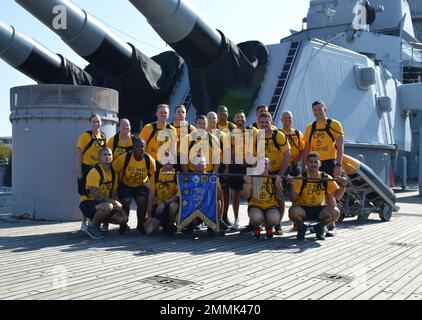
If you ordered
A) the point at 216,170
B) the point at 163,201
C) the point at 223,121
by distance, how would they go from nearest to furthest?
the point at 163,201 < the point at 216,170 < the point at 223,121

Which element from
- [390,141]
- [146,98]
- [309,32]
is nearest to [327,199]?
[146,98]

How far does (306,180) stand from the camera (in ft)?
19.2

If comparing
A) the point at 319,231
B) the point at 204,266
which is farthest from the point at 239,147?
the point at 204,266

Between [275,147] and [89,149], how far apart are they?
2156 millimetres

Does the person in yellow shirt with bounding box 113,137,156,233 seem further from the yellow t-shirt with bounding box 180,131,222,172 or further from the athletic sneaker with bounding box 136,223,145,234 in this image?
the yellow t-shirt with bounding box 180,131,222,172

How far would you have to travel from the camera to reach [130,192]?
20.1ft

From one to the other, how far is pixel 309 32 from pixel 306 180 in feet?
62.0

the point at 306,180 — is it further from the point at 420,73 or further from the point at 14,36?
the point at 420,73

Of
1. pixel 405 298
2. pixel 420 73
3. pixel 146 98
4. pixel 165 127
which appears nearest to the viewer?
pixel 405 298

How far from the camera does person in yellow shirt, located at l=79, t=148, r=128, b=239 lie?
5.65m

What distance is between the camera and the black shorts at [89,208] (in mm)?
5727

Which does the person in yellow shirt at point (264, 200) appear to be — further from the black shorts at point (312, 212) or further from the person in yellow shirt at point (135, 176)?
the person in yellow shirt at point (135, 176)

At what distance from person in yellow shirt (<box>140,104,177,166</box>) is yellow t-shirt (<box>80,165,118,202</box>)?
2.22 ft

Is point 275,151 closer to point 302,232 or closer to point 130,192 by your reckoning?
point 302,232
